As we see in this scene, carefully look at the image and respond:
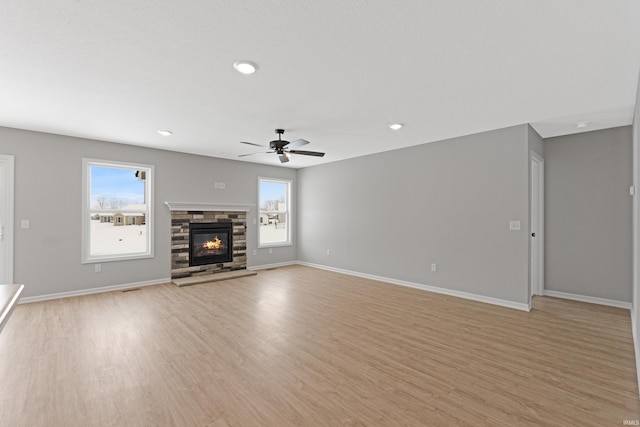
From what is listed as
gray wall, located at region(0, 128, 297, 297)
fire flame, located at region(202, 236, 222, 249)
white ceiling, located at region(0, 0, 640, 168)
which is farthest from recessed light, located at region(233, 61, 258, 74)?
fire flame, located at region(202, 236, 222, 249)

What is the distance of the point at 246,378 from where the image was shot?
243cm

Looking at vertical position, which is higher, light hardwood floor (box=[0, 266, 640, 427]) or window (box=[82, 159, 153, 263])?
window (box=[82, 159, 153, 263])

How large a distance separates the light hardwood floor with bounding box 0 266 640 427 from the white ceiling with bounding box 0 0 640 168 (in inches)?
99.2

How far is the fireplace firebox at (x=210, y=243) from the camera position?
618cm

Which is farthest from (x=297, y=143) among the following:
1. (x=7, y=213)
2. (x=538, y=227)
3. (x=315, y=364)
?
(x=7, y=213)

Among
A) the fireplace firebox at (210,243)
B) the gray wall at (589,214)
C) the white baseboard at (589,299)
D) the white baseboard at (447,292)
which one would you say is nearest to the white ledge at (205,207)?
the fireplace firebox at (210,243)

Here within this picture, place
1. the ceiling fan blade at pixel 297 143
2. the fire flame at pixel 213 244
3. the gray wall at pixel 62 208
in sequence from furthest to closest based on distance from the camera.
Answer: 1. the fire flame at pixel 213 244
2. the gray wall at pixel 62 208
3. the ceiling fan blade at pixel 297 143

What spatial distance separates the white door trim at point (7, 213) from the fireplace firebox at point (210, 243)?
8.35ft

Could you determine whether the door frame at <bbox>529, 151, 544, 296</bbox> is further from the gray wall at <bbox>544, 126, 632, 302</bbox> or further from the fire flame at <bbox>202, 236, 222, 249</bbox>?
the fire flame at <bbox>202, 236, 222, 249</bbox>

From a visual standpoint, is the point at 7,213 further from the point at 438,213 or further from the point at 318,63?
the point at 438,213

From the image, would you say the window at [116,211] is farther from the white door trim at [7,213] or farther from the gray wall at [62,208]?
the white door trim at [7,213]

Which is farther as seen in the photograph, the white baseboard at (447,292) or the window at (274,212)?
the window at (274,212)

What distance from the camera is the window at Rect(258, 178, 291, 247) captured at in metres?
7.38

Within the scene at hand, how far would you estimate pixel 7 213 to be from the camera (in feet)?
14.3
